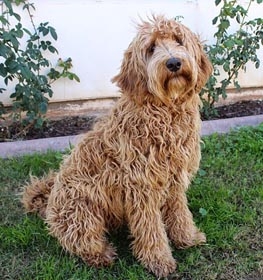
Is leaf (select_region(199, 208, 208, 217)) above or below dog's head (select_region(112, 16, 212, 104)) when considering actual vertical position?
below

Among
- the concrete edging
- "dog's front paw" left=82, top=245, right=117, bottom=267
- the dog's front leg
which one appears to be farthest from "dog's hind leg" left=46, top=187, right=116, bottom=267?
the concrete edging

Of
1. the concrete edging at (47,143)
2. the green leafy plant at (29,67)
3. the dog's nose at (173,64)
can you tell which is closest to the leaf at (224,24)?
the concrete edging at (47,143)

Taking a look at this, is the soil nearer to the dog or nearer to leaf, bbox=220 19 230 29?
leaf, bbox=220 19 230 29

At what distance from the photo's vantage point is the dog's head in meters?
2.32

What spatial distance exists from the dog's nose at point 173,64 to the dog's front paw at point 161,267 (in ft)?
3.74

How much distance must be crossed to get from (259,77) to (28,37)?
2523mm

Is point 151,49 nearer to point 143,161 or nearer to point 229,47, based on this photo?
point 143,161

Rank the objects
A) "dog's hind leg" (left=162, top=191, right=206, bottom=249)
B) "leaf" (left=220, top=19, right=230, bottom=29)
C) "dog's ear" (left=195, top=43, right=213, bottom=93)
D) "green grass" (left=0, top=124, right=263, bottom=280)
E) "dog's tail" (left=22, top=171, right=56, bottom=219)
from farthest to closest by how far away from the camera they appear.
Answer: "leaf" (left=220, top=19, right=230, bottom=29), "dog's tail" (left=22, top=171, right=56, bottom=219), "dog's hind leg" (left=162, top=191, right=206, bottom=249), "green grass" (left=0, top=124, right=263, bottom=280), "dog's ear" (left=195, top=43, right=213, bottom=93)

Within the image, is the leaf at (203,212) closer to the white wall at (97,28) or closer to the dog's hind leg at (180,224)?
the dog's hind leg at (180,224)

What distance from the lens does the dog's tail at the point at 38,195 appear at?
319cm

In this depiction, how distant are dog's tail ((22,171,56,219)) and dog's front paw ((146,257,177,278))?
0.83 m

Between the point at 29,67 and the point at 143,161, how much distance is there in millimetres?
1960

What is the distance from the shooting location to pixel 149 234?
272cm

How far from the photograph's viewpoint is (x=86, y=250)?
2.81 m
